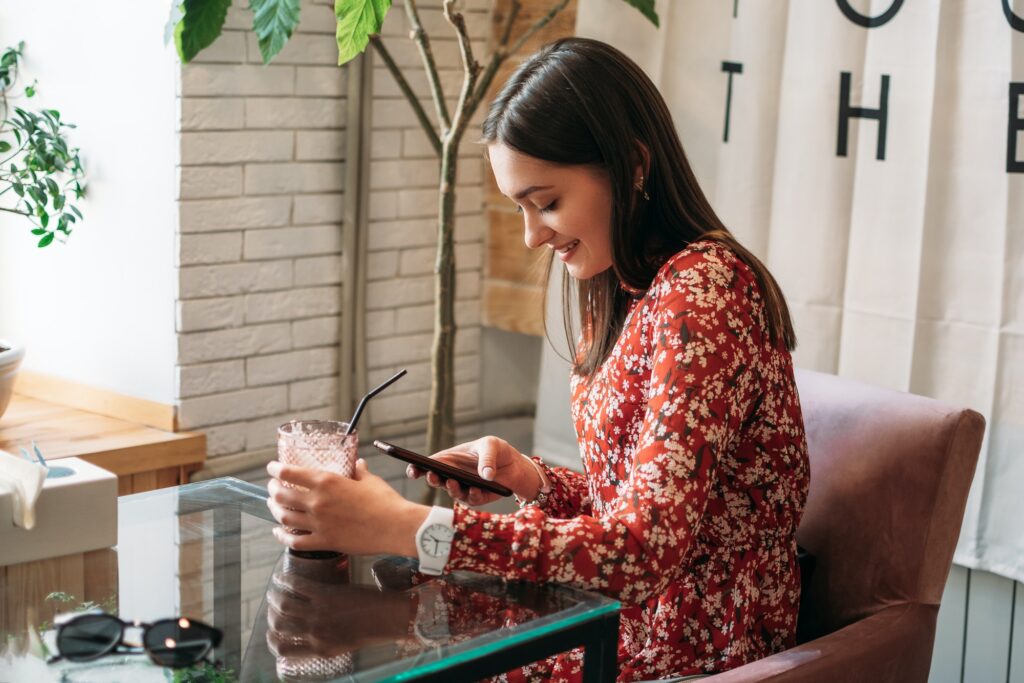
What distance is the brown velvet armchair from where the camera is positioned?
1.50 metres

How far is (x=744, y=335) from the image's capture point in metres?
1.31

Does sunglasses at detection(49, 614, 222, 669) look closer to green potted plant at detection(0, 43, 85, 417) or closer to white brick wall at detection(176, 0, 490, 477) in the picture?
green potted plant at detection(0, 43, 85, 417)

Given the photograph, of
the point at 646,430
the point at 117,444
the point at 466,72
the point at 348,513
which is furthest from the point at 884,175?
the point at 117,444

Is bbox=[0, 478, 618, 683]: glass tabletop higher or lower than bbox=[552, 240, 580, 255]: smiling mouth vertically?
lower

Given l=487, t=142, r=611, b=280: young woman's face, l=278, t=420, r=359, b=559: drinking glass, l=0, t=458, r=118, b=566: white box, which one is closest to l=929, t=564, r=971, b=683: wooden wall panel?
l=487, t=142, r=611, b=280: young woman's face

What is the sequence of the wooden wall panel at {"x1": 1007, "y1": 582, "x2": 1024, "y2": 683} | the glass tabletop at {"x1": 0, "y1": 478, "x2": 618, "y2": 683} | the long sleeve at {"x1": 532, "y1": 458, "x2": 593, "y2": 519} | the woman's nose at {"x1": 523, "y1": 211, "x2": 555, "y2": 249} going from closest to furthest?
the glass tabletop at {"x1": 0, "y1": 478, "x2": 618, "y2": 683} < the woman's nose at {"x1": 523, "y1": 211, "x2": 555, "y2": 249} < the long sleeve at {"x1": 532, "y1": 458, "x2": 593, "y2": 519} < the wooden wall panel at {"x1": 1007, "y1": 582, "x2": 1024, "y2": 683}

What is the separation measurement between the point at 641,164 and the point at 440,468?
Answer: 432mm

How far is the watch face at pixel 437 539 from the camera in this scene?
1226mm

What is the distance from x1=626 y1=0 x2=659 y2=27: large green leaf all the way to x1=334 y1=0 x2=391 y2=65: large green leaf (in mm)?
520

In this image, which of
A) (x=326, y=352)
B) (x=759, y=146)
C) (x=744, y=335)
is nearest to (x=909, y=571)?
(x=744, y=335)

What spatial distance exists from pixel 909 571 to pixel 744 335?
0.44 m

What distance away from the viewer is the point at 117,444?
2.35m

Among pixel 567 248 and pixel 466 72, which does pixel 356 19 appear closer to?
pixel 466 72

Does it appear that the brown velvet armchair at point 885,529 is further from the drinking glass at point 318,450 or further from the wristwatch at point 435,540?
the drinking glass at point 318,450
